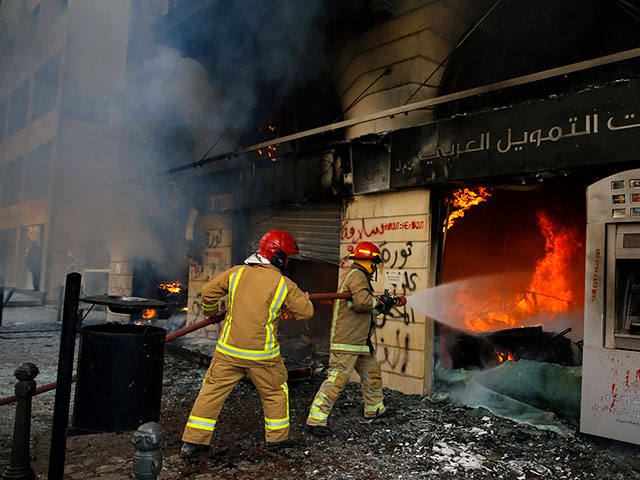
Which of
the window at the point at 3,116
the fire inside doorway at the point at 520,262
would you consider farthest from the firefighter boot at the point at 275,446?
the window at the point at 3,116

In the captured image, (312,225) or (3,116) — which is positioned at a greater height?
(3,116)

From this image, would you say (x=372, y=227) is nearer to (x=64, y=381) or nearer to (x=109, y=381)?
(x=109, y=381)

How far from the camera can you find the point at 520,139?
15.5ft

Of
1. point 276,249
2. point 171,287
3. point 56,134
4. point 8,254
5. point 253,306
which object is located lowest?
point 171,287

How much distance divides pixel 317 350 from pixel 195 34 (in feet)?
21.3

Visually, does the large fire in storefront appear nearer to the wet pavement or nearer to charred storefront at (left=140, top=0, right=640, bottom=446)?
charred storefront at (left=140, top=0, right=640, bottom=446)

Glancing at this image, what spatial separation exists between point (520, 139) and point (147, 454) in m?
4.43

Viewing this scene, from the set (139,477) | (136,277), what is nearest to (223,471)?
(139,477)

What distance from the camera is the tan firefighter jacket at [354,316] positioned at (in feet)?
14.6

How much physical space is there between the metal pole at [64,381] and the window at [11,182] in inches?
970

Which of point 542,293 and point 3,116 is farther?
point 3,116

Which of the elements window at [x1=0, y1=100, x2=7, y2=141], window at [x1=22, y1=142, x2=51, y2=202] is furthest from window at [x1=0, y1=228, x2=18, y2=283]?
Result: window at [x1=0, y1=100, x2=7, y2=141]

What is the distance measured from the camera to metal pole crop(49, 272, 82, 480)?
2520 millimetres

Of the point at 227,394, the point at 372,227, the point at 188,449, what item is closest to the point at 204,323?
the point at 227,394
